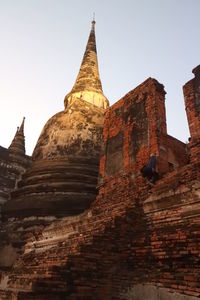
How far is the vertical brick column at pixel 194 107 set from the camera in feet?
21.0

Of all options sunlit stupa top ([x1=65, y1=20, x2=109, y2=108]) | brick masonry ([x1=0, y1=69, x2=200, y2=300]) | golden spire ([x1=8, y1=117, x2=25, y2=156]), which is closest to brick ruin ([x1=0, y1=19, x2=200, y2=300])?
brick masonry ([x1=0, y1=69, x2=200, y2=300])

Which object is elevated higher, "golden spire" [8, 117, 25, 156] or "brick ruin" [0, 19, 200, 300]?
"golden spire" [8, 117, 25, 156]

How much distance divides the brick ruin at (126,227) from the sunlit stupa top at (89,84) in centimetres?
720

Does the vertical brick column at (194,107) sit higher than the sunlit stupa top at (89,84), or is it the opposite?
the sunlit stupa top at (89,84)

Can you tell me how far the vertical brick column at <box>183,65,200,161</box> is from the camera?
639 centimetres

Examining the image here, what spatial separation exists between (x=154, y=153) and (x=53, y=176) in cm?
542

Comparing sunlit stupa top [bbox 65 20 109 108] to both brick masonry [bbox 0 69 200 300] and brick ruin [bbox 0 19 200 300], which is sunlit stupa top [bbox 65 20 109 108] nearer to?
brick ruin [bbox 0 19 200 300]

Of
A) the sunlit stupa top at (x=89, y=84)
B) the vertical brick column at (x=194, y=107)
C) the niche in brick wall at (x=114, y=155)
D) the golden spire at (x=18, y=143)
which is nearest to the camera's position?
the vertical brick column at (x=194, y=107)

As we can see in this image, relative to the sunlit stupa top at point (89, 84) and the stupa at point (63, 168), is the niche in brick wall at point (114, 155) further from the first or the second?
the sunlit stupa top at point (89, 84)

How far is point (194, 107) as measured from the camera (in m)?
6.93

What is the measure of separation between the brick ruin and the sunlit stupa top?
720cm

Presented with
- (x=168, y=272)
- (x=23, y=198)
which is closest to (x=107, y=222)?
(x=168, y=272)

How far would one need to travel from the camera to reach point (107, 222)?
6219 mm

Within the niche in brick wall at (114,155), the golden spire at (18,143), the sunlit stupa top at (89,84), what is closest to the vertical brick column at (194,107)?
the niche in brick wall at (114,155)
